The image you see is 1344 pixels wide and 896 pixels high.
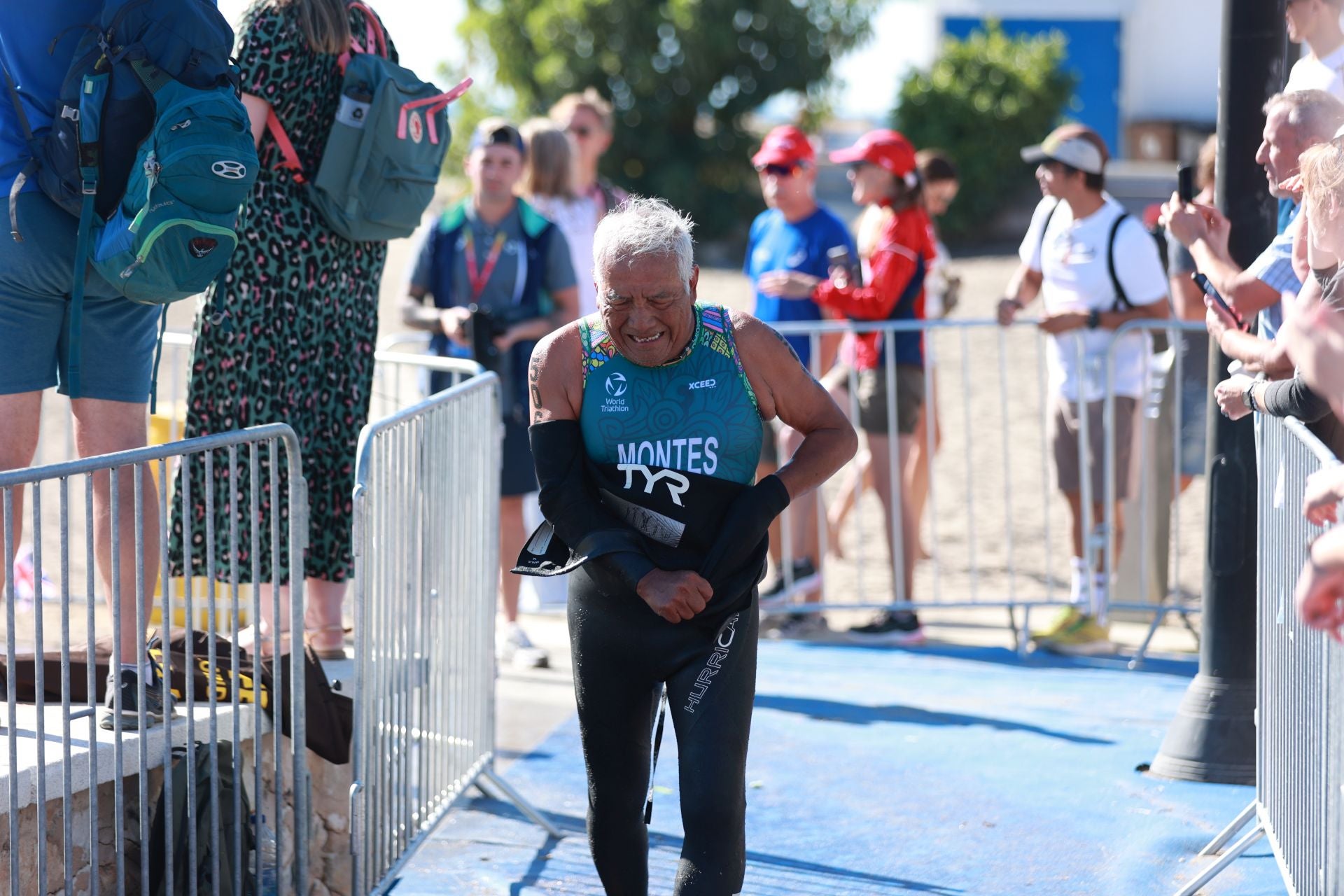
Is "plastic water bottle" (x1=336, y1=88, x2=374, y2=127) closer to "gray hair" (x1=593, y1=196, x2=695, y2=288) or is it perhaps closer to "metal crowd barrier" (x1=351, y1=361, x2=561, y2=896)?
"metal crowd barrier" (x1=351, y1=361, x2=561, y2=896)

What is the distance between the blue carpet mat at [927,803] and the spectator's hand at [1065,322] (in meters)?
1.48

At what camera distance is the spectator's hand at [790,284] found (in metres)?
7.35

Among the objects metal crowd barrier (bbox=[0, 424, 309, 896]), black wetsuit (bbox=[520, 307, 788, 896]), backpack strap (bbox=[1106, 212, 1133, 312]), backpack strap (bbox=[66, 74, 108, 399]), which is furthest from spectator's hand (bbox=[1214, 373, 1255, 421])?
backpack strap (bbox=[66, 74, 108, 399])

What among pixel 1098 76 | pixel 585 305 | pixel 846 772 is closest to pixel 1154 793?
pixel 846 772

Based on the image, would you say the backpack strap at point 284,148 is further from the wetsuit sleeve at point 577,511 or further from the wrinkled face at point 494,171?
the wrinkled face at point 494,171

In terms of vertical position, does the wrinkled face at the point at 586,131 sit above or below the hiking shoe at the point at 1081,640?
above

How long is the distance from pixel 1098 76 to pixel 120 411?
33.5m

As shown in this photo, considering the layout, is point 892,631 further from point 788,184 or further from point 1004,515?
point 1004,515

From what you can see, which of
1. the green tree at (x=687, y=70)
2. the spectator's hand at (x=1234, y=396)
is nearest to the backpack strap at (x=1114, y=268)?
the spectator's hand at (x=1234, y=396)

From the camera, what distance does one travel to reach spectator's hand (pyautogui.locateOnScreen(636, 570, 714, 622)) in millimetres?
3387

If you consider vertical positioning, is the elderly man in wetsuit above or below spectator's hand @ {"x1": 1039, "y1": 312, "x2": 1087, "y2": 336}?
below

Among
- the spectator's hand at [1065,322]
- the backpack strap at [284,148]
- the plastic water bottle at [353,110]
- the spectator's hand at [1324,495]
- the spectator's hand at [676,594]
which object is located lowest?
the spectator's hand at [676,594]

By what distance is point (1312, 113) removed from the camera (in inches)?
172

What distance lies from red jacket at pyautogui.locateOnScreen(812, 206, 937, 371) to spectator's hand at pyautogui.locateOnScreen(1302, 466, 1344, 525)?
13.6 feet
